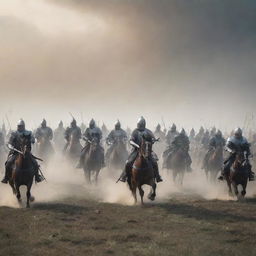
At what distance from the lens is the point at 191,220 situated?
1531cm

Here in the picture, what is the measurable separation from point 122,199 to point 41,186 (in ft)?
24.6

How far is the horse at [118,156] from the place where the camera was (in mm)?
30359

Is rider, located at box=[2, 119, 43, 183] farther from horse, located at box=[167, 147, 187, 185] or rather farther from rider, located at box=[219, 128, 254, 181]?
horse, located at box=[167, 147, 187, 185]

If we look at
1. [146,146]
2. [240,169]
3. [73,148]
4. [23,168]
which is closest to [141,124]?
[146,146]

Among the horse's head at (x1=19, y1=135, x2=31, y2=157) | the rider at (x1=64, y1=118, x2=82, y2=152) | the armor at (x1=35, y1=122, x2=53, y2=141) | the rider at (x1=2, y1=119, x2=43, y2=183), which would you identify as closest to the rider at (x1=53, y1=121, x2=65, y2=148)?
the armor at (x1=35, y1=122, x2=53, y2=141)

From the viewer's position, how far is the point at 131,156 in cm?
1922

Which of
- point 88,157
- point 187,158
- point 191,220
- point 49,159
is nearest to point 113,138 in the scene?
point 88,157

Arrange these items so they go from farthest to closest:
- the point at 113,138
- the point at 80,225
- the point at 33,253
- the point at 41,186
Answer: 1. the point at 113,138
2. the point at 41,186
3. the point at 80,225
4. the point at 33,253

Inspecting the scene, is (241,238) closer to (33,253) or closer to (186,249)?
(186,249)

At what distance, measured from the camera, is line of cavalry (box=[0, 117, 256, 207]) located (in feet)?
60.5

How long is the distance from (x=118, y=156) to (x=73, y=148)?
4.94 metres

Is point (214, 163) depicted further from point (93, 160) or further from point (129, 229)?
point (129, 229)

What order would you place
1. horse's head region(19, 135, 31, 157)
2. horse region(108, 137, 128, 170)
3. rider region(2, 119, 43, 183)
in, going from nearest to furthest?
1. horse's head region(19, 135, 31, 157)
2. rider region(2, 119, 43, 183)
3. horse region(108, 137, 128, 170)

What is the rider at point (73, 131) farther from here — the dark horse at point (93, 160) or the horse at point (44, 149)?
the dark horse at point (93, 160)
